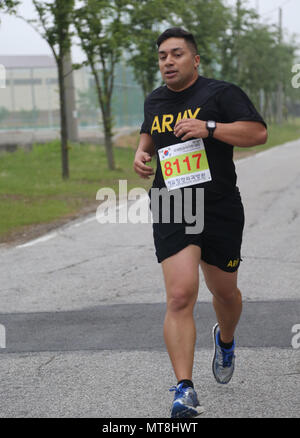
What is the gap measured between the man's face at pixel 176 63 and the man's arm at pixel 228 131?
0.86 ft

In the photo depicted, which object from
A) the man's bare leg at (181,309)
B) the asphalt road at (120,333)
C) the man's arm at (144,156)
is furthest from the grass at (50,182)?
the man's bare leg at (181,309)

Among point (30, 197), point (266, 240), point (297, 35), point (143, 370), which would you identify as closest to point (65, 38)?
point (30, 197)

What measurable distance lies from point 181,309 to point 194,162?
2.48 ft

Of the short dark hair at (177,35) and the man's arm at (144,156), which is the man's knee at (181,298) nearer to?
the man's arm at (144,156)

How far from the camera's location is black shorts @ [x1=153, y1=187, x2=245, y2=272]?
4215 mm

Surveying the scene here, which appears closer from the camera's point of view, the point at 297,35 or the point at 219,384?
the point at 219,384

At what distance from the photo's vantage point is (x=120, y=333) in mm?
5840

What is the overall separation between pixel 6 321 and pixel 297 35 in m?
71.8

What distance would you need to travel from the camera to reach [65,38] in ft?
62.0

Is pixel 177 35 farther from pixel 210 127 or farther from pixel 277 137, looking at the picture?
pixel 277 137

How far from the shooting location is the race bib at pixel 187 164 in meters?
4.24

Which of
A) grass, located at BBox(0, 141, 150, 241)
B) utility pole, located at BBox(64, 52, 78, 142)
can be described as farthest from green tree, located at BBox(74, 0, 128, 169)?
utility pole, located at BBox(64, 52, 78, 142)
